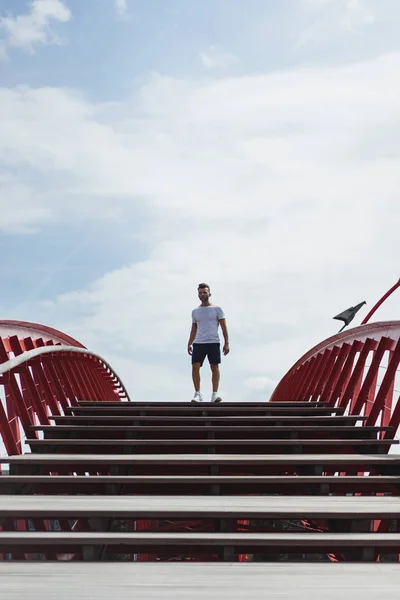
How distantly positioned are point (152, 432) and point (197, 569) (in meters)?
3.84

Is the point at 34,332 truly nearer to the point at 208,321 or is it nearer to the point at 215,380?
the point at 208,321

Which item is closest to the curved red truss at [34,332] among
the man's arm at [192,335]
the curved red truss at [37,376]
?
the curved red truss at [37,376]

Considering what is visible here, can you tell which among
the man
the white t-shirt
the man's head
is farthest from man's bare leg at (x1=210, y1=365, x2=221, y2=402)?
the man's head

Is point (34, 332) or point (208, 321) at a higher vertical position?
point (208, 321)

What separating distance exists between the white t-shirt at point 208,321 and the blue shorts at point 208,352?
72 millimetres

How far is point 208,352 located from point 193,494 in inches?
223

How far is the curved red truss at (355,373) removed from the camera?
303 inches

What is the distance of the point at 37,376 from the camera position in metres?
8.20

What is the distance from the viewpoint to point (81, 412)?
8.76 metres

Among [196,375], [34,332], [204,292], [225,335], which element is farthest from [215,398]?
[34,332]

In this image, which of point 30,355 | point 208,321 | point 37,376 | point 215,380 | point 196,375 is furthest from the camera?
point 196,375

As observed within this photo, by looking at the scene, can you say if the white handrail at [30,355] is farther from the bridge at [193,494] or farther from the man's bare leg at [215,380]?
the man's bare leg at [215,380]

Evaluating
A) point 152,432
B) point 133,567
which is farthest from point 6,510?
point 152,432

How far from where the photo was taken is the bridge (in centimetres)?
335
